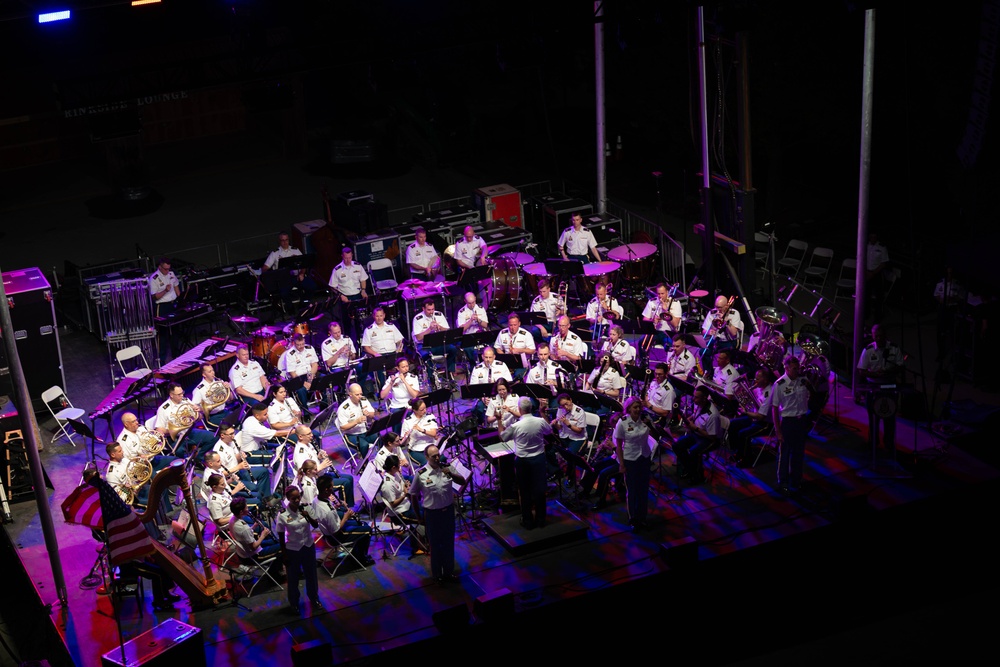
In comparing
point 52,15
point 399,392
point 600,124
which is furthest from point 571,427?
point 600,124

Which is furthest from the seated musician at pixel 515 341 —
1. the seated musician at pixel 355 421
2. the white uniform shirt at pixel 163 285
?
the white uniform shirt at pixel 163 285

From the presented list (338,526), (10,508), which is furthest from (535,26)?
(10,508)

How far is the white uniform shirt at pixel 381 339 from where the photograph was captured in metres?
20.0

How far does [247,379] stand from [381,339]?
233 centimetres

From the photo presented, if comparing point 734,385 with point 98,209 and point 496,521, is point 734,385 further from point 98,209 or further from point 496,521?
point 98,209

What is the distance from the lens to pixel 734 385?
17.7 metres

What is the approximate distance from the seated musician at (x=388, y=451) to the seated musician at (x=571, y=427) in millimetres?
2281

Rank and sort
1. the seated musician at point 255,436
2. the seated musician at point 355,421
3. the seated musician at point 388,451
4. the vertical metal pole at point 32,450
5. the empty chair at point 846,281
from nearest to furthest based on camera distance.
A: the vertical metal pole at point 32,450, the seated musician at point 388,451, the seated musician at point 255,436, the seated musician at point 355,421, the empty chair at point 846,281

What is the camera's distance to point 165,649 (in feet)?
43.5

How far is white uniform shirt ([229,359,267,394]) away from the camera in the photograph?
62.1 feet

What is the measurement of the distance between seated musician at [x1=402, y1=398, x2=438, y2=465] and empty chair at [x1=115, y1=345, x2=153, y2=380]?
4665mm

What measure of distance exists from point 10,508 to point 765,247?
1534cm

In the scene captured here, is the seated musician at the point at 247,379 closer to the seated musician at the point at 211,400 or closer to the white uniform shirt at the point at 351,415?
the seated musician at the point at 211,400

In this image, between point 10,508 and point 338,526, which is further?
point 10,508
